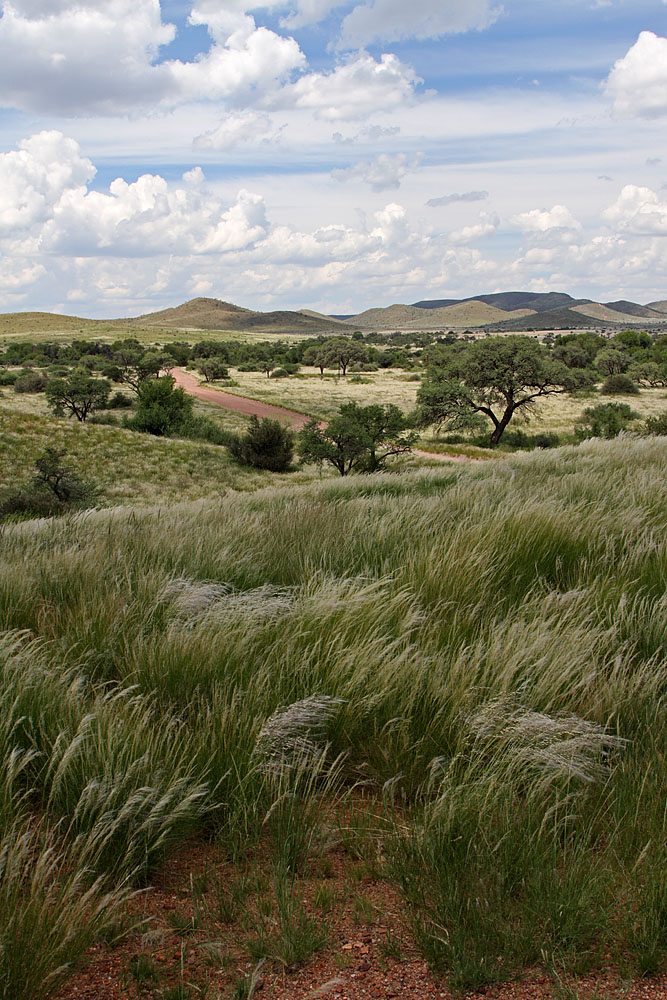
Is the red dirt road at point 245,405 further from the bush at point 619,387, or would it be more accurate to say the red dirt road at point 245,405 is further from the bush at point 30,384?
the bush at point 619,387

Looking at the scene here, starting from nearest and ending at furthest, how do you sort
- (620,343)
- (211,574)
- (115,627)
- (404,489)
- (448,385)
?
(115,627), (211,574), (404,489), (448,385), (620,343)

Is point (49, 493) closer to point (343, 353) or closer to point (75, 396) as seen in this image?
point (75, 396)

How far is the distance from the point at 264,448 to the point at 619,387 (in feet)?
136

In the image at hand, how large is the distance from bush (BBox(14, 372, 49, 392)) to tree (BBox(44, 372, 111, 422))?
11.5 m

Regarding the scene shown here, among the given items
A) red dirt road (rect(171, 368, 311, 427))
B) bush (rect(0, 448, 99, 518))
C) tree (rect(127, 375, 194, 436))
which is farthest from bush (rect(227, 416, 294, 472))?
bush (rect(0, 448, 99, 518))

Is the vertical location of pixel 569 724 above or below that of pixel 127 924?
above

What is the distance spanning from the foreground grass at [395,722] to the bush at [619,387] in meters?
69.0

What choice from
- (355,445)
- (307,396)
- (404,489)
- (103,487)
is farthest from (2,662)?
(307,396)

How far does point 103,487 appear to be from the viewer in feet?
110

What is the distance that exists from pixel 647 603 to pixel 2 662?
3129mm

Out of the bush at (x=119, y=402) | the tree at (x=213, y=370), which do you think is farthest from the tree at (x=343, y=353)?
→ the bush at (x=119, y=402)

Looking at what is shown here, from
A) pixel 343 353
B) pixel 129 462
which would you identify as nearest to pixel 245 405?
pixel 129 462

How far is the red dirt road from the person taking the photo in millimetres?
56000

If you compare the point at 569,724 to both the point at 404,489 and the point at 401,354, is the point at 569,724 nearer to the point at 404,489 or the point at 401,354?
the point at 404,489
